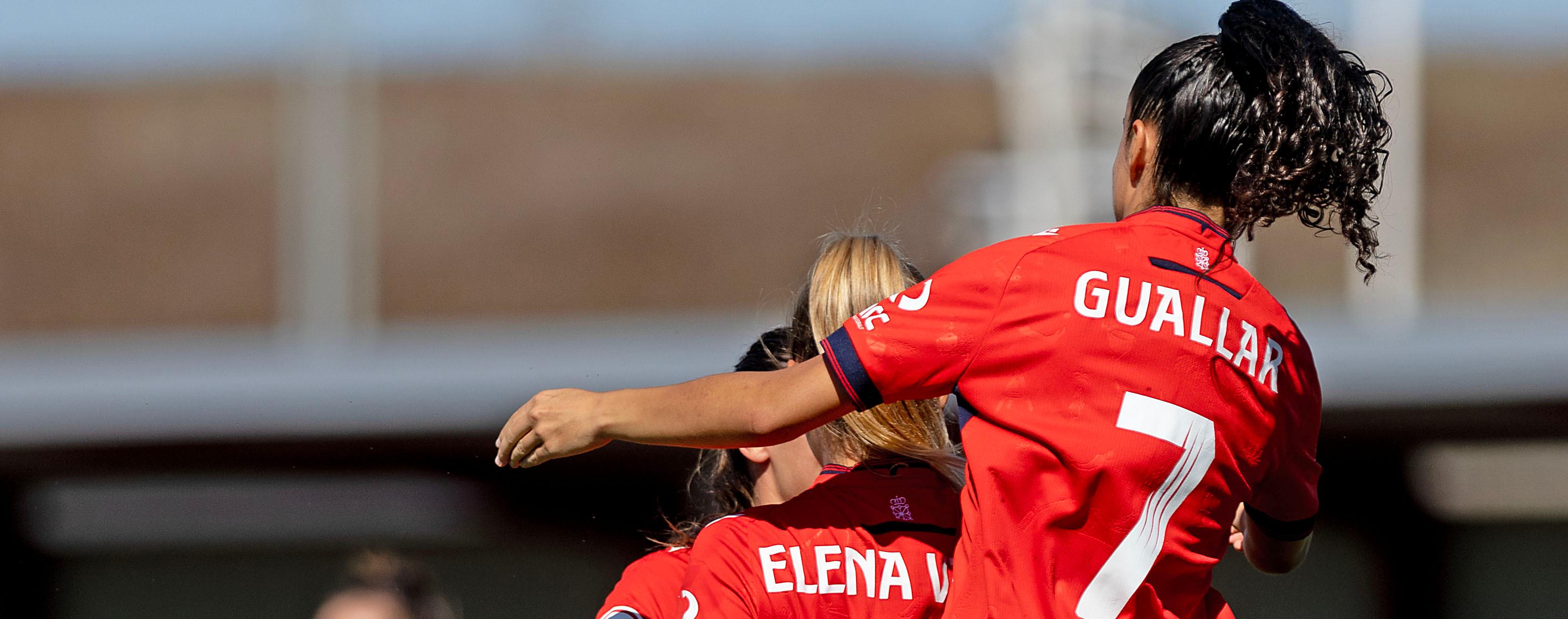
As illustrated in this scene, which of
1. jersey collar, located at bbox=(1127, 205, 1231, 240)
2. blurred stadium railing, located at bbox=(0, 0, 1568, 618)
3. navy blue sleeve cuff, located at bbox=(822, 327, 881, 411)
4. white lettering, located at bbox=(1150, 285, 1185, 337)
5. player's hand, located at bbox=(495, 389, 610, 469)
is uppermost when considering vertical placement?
jersey collar, located at bbox=(1127, 205, 1231, 240)

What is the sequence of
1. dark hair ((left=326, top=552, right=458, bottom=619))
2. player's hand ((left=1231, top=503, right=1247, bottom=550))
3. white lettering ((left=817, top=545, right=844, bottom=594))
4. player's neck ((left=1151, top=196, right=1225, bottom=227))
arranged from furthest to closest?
dark hair ((left=326, top=552, right=458, bottom=619)) < player's hand ((left=1231, top=503, right=1247, bottom=550)) < white lettering ((left=817, top=545, right=844, bottom=594)) < player's neck ((left=1151, top=196, right=1225, bottom=227))

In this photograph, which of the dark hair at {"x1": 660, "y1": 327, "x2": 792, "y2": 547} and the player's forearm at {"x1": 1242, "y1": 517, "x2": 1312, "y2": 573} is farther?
the dark hair at {"x1": 660, "y1": 327, "x2": 792, "y2": 547}

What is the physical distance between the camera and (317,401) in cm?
390


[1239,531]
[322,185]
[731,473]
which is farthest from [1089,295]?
[322,185]

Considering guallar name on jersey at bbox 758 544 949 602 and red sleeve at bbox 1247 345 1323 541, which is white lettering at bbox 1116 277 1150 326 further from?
guallar name on jersey at bbox 758 544 949 602

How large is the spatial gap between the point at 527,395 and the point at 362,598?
4.53 ft

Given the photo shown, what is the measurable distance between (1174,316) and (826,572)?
42 cm

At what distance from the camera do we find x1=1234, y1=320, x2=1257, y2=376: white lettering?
1.13 m

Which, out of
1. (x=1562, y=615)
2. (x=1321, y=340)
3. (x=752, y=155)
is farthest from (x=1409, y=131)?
(x=752, y=155)

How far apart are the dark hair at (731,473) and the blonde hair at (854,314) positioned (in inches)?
2.2

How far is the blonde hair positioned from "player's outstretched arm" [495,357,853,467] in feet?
0.84

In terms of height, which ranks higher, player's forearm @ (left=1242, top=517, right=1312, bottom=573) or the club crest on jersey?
the club crest on jersey

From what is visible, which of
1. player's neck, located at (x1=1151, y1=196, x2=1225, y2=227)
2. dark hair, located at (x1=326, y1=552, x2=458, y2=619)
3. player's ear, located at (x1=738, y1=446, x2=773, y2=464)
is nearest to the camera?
player's neck, located at (x1=1151, y1=196, x2=1225, y2=227)

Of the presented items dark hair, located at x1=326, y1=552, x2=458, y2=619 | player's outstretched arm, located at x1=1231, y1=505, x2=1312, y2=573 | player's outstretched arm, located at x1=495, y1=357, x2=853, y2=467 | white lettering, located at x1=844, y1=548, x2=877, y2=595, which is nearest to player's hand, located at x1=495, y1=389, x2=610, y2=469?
player's outstretched arm, located at x1=495, y1=357, x2=853, y2=467
